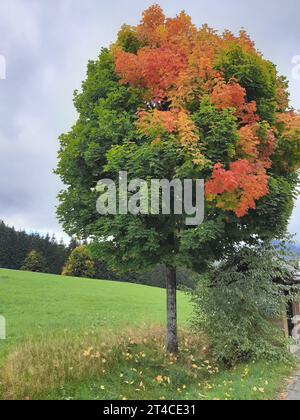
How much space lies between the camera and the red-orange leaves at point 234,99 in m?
9.46

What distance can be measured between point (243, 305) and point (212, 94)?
6.71 meters

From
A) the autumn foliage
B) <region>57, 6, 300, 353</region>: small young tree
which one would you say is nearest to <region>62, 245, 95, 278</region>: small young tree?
<region>57, 6, 300, 353</region>: small young tree

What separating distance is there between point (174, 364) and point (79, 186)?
19.3 feet

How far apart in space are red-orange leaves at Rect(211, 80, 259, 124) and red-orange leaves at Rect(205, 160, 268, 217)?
65.4 inches

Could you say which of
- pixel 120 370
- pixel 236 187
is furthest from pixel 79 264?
pixel 236 187

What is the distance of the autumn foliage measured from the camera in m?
8.94

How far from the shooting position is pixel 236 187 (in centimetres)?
874

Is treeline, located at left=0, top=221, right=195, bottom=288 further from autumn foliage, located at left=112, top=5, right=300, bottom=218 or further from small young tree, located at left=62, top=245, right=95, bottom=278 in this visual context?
autumn foliage, located at left=112, top=5, right=300, bottom=218

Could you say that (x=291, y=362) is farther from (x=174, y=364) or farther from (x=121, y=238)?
(x=121, y=238)

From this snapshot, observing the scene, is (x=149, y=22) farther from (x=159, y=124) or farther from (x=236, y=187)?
(x=236, y=187)

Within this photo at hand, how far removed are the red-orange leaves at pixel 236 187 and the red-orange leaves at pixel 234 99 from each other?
166 cm

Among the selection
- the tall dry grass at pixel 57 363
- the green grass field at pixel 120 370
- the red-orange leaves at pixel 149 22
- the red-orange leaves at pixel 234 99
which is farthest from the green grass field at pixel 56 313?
the red-orange leaves at pixel 149 22

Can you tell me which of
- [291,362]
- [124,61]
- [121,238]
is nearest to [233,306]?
[291,362]
